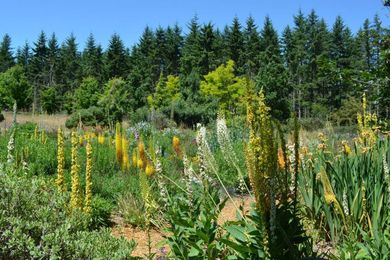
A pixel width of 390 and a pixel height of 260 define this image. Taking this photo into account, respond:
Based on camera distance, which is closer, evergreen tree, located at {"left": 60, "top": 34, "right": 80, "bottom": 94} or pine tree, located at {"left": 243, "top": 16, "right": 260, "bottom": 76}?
pine tree, located at {"left": 243, "top": 16, "right": 260, "bottom": 76}

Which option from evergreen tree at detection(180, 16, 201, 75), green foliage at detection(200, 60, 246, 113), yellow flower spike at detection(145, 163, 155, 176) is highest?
evergreen tree at detection(180, 16, 201, 75)

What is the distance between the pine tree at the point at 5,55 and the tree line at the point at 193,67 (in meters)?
0.18

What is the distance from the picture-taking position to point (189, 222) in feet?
9.84

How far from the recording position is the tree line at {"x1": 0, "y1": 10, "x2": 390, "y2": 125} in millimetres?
42688

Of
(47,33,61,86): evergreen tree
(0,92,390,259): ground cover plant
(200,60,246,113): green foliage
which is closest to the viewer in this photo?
(0,92,390,259): ground cover plant

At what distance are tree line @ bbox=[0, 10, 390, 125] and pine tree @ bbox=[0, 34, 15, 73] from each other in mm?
180

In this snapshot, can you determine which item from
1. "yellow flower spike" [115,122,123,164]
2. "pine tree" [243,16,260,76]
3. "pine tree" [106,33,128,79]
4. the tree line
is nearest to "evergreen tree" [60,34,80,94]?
the tree line

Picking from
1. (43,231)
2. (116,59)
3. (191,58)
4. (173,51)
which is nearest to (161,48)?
(173,51)

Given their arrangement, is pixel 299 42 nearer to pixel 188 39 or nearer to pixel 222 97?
pixel 188 39

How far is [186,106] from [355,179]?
85.7 feet

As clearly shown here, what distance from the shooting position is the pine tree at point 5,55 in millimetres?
70312

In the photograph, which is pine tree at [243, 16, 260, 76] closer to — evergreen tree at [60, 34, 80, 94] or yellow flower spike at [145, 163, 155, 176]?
evergreen tree at [60, 34, 80, 94]

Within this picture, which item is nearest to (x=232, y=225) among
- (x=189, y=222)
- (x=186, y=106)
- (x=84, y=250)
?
(x=189, y=222)

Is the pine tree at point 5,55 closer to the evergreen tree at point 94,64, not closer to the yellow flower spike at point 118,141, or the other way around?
the evergreen tree at point 94,64
